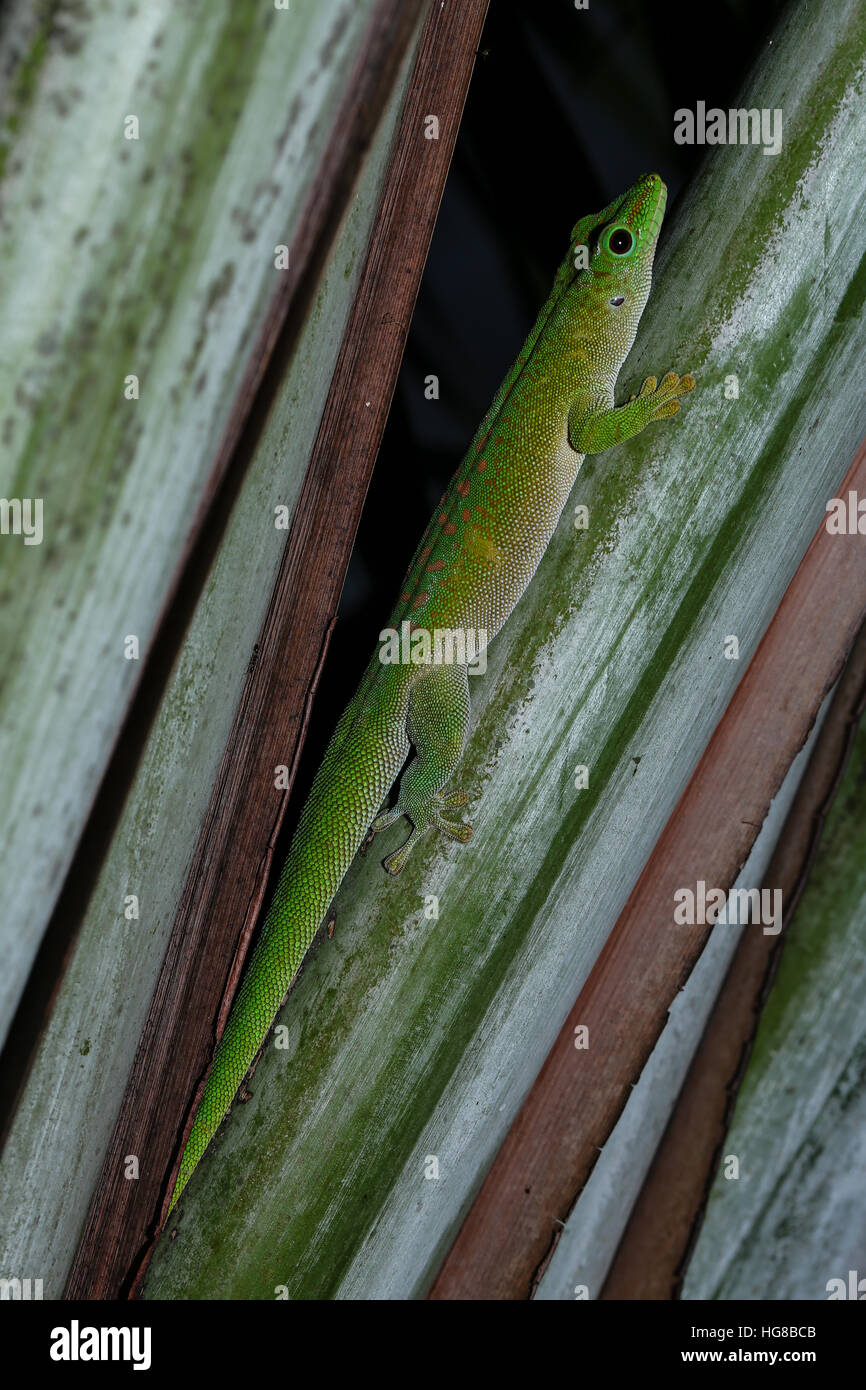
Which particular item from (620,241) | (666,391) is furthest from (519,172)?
(666,391)

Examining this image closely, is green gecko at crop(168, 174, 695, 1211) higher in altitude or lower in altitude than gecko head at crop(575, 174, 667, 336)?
lower

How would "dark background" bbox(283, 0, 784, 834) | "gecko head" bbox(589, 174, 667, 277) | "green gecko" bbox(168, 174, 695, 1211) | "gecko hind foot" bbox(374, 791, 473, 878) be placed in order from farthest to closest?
"dark background" bbox(283, 0, 784, 834)
"gecko head" bbox(589, 174, 667, 277)
"green gecko" bbox(168, 174, 695, 1211)
"gecko hind foot" bbox(374, 791, 473, 878)

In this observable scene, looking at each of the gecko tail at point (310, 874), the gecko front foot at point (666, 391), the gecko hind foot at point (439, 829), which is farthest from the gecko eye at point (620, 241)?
the gecko hind foot at point (439, 829)

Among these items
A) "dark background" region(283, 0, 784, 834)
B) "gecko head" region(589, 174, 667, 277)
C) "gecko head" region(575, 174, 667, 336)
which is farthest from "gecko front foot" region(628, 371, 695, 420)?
"dark background" region(283, 0, 784, 834)

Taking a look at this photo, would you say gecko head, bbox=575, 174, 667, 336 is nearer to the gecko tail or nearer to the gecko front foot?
the gecko front foot

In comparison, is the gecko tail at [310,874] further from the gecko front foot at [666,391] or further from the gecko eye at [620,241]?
the gecko eye at [620,241]

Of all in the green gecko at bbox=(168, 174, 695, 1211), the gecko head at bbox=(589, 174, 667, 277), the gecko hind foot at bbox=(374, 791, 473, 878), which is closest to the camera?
the gecko hind foot at bbox=(374, 791, 473, 878)

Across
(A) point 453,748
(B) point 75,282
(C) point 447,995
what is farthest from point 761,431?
(B) point 75,282
